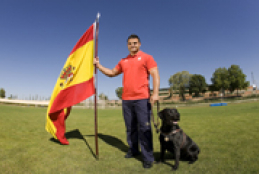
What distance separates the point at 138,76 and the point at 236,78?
69.6m

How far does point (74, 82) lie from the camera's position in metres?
4.12

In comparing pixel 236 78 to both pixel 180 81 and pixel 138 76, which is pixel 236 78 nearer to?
pixel 180 81

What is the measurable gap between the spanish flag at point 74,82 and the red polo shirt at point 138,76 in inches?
38.5

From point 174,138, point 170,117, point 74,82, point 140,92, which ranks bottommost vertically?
point 174,138

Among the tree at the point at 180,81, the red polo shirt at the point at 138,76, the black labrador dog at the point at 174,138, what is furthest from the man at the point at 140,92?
the tree at the point at 180,81

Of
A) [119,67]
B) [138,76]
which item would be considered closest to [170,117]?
[138,76]

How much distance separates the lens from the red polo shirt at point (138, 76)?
331 cm

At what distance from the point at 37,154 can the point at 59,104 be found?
49.9 inches

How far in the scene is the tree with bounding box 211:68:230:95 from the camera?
60.8 m

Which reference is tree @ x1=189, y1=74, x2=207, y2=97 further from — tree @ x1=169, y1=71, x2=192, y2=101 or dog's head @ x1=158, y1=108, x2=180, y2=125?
dog's head @ x1=158, y1=108, x2=180, y2=125

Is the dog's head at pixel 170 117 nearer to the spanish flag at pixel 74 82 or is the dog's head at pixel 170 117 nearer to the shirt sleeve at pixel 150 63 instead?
the shirt sleeve at pixel 150 63

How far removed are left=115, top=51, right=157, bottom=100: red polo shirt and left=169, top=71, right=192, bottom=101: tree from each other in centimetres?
6633

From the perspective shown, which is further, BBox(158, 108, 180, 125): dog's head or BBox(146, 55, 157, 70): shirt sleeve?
BBox(146, 55, 157, 70): shirt sleeve

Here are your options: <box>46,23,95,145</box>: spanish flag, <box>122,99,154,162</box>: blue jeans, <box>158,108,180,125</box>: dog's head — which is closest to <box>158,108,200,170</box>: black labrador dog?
<box>158,108,180,125</box>: dog's head
